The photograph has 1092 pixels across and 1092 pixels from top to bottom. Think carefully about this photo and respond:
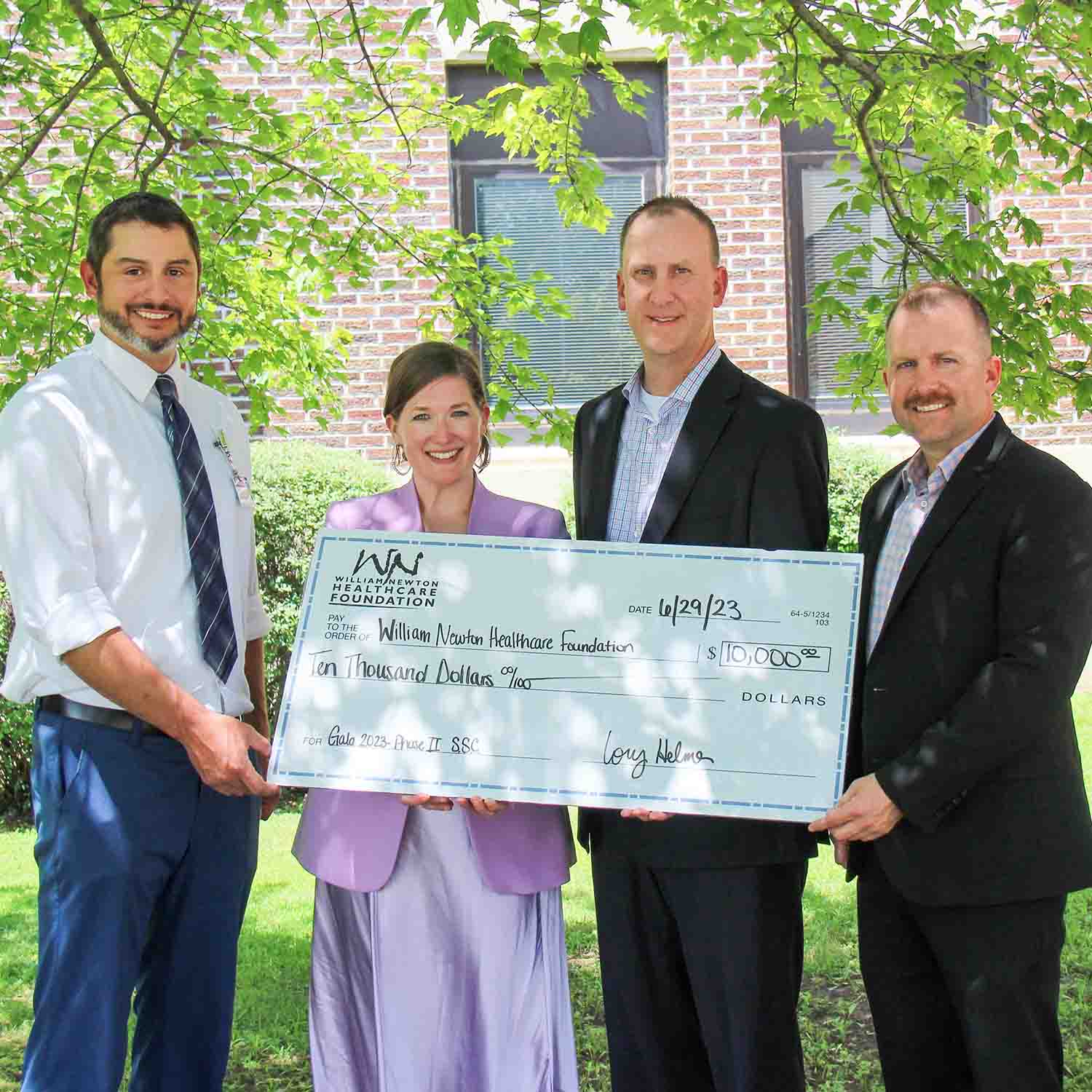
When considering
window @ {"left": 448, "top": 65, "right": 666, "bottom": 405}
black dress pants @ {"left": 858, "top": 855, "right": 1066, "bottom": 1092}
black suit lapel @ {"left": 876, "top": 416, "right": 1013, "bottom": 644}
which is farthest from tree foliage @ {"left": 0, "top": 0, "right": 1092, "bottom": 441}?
window @ {"left": 448, "top": 65, "right": 666, "bottom": 405}

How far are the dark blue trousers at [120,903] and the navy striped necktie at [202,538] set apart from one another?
11.1 inches

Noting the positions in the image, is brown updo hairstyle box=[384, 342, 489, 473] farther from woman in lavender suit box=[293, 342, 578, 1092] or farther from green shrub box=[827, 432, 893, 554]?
green shrub box=[827, 432, 893, 554]

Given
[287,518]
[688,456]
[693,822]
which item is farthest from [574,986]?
[287,518]

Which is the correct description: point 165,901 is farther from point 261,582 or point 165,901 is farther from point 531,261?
point 531,261

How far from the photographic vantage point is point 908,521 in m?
3.38

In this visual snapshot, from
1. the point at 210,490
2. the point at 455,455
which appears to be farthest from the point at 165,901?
the point at 455,455

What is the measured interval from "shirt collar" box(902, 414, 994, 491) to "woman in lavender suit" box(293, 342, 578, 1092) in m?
0.92

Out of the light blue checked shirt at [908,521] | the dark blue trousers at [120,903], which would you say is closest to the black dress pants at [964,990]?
the light blue checked shirt at [908,521]

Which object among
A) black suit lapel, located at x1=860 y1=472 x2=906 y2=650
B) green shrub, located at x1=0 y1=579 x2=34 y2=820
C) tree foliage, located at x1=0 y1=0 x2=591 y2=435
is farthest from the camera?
green shrub, located at x1=0 y1=579 x2=34 y2=820

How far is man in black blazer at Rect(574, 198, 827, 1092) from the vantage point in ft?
11.1

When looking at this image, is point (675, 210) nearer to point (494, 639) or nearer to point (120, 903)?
point (494, 639)

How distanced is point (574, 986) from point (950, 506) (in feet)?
10.8

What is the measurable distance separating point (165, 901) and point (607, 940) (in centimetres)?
118

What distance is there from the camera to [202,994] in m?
3.66
